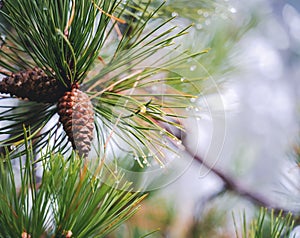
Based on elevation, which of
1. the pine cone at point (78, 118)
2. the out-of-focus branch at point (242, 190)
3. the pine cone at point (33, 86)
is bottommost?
the out-of-focus branch at point (242, 190)

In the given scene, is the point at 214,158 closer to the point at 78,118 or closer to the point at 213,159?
the point at 213,159

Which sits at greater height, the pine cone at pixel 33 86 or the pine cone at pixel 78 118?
the pine cone at pixel 33 86

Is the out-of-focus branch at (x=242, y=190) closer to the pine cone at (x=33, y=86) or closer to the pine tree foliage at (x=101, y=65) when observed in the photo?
the pine tree foliage at (x=101, y=65)

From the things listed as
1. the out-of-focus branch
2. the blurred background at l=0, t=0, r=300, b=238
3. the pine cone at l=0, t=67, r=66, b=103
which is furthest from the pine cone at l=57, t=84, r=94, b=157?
the out-of-focus branch

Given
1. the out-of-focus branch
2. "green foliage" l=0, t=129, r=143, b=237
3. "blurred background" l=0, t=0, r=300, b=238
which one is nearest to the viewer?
"green foliage" l=0, t=129, r=143, b=237

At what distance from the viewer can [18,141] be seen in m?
0.58

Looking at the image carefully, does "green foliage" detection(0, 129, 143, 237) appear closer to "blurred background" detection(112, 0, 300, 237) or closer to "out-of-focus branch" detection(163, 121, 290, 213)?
"blurred background" detection(112, 0, 300, 237)

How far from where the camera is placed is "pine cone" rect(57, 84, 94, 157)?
0.51 meters

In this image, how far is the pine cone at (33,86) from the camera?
0.54 metres

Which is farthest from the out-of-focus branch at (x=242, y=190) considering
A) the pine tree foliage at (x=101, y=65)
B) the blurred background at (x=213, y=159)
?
the pine tree foliage at (x=101, y=65)

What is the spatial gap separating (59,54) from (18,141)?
0.37 feet

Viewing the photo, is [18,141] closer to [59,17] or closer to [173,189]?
[59,17]

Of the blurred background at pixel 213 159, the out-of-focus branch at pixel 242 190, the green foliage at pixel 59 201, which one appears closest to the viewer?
the green foliage at pixel 59 201

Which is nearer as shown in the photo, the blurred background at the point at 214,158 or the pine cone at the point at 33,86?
the pine cone at the point at 33,86
